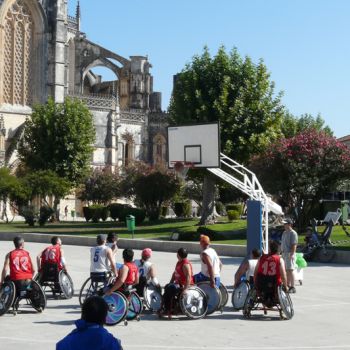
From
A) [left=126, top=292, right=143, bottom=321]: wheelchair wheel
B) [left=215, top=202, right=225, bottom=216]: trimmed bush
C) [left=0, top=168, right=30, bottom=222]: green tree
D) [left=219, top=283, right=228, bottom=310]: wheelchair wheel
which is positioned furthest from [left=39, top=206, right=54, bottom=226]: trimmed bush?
[left=126, top=292, right=143, bottom=321]: wheelchair wheel

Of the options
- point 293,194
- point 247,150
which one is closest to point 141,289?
point 293,194

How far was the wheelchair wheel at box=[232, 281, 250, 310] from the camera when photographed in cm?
1415

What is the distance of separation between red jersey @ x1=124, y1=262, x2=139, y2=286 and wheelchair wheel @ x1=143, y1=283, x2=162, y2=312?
0.53 meters

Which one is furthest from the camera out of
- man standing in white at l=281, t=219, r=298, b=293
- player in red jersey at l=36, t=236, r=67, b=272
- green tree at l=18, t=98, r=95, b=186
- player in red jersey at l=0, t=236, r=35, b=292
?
green tree at l=18, t=98, r=95, b=186

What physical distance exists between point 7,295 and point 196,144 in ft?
44.8

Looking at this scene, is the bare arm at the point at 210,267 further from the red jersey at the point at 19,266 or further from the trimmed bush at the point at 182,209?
the trimmed bush at the point at 182,209

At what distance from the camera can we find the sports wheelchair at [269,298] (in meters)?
13.1

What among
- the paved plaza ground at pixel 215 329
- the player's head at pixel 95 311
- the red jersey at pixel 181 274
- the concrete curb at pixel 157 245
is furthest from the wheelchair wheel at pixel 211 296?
the concrete curb at pixel 157 245

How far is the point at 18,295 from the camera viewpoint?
1339cm

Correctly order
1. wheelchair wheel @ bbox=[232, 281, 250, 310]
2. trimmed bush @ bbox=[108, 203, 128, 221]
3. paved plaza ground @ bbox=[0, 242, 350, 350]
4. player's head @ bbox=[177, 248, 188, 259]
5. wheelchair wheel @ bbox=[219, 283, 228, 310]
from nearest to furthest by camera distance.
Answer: paved plaza ground @ bbox=[0, 242, 350, 350] < player's head @ bbox=[177, 248, 188, 259] < wheelchair wheel @ bbox=[219, 283, 228, 310] < wheelchair wheel @ bbox=[232, 281, 250, 310] < trimmed bush @ bbox=[108, 203, 128, 221]

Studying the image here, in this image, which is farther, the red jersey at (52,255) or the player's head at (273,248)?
the red jersey at (52,255)

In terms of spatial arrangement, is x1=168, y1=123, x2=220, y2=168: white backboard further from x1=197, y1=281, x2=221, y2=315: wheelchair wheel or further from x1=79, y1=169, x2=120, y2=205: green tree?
x1=79, y1=169, x2=120, y2=205: green tree

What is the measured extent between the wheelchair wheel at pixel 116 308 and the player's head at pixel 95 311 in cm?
684

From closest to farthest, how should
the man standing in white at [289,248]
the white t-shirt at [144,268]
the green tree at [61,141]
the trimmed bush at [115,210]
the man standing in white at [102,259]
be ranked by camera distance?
1. the white t-shirt at [144,268]
2. the man standing in white at [102,259]
3. the man standing in white at [289,248]
4. the trimmed bush at [115,210]
5. the green tree at [61,141]
